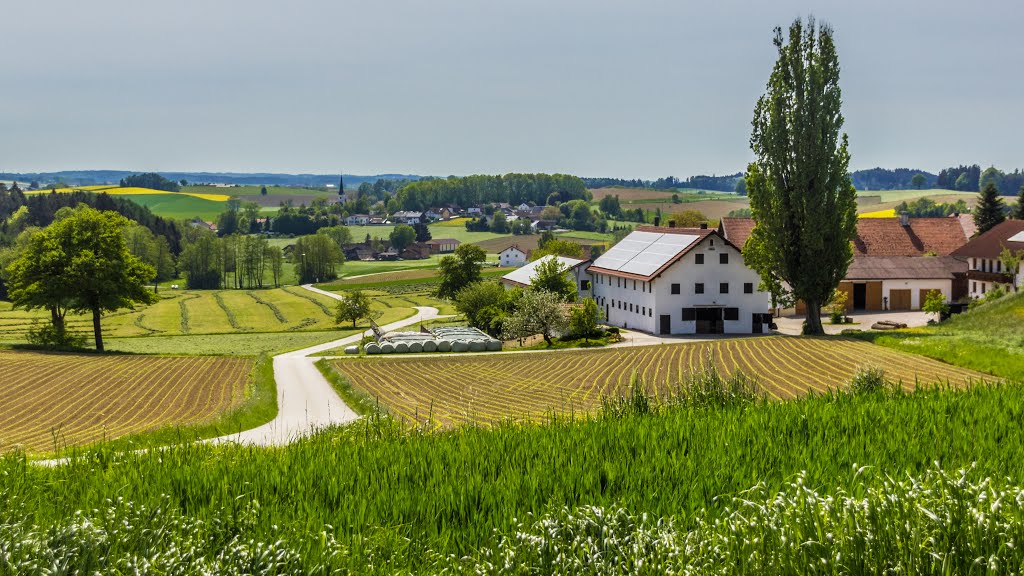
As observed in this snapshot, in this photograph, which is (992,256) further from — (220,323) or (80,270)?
(220,323)

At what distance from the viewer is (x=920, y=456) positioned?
980cm

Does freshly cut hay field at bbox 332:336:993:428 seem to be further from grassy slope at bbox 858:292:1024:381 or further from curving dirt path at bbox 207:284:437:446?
curving dirt path at bbox 207:284:437:446

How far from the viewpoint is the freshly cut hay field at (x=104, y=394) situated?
29.7m

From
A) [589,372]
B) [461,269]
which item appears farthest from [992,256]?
[461,269]

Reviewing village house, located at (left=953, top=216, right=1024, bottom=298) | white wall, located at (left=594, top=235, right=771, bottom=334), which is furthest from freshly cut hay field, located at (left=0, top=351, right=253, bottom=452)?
village house, located at (left=953, top=216, right=1024, bottom=298)

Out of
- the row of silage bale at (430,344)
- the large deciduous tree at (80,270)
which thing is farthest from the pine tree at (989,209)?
the large deciduous tree at (80,270)

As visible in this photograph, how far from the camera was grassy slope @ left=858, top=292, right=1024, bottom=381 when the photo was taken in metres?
33.8

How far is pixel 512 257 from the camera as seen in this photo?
182 metres

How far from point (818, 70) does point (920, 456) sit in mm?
45355

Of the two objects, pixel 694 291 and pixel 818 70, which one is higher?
pixel 818 70

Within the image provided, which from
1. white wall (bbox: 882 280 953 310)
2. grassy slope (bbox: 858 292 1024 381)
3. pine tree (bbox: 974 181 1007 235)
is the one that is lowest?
white wall (bbox: 882 280 953 310)

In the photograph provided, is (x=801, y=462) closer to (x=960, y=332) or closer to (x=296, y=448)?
(x=296, y=448)

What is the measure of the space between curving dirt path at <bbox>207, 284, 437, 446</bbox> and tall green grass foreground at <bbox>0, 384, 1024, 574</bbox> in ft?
27.9

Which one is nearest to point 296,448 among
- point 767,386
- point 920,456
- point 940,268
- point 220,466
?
point 220,466
